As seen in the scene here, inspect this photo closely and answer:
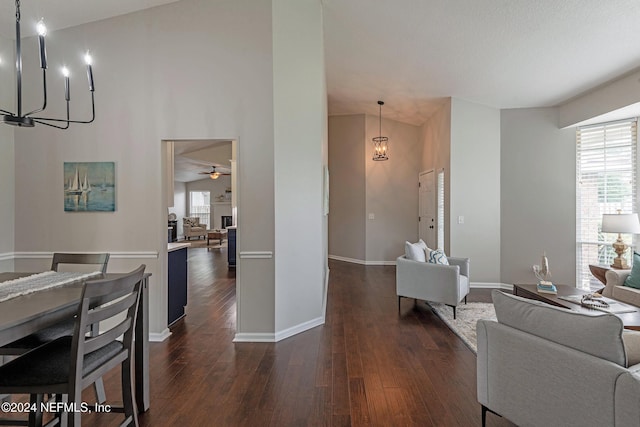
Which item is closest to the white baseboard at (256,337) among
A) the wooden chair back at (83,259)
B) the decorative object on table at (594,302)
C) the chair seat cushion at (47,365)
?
the wooden chair back at (83,259)

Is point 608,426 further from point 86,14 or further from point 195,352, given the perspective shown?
point 86,14

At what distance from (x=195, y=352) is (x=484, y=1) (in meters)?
4.31

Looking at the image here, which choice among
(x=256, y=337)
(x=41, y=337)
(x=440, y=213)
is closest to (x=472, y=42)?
(x=440, y=213)

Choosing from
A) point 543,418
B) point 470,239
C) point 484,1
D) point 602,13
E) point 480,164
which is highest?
point 484,1

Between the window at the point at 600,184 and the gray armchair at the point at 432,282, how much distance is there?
2.10 meters

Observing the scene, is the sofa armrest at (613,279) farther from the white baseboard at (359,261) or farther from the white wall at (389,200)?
the white baseboard at (359,261)

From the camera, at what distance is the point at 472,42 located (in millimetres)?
3811

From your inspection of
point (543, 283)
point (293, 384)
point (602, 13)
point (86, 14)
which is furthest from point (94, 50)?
point (543, 283)

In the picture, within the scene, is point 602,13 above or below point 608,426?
above

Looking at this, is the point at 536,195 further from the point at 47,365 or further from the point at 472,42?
the point at 47,365

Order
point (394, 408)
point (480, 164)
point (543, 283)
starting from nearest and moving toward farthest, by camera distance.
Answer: point (394, 408)
point (543, 283)
point (480, 164)

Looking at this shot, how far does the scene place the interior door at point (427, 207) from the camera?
646 cm

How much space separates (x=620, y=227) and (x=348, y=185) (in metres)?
5.00

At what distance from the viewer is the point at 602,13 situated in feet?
9.87
